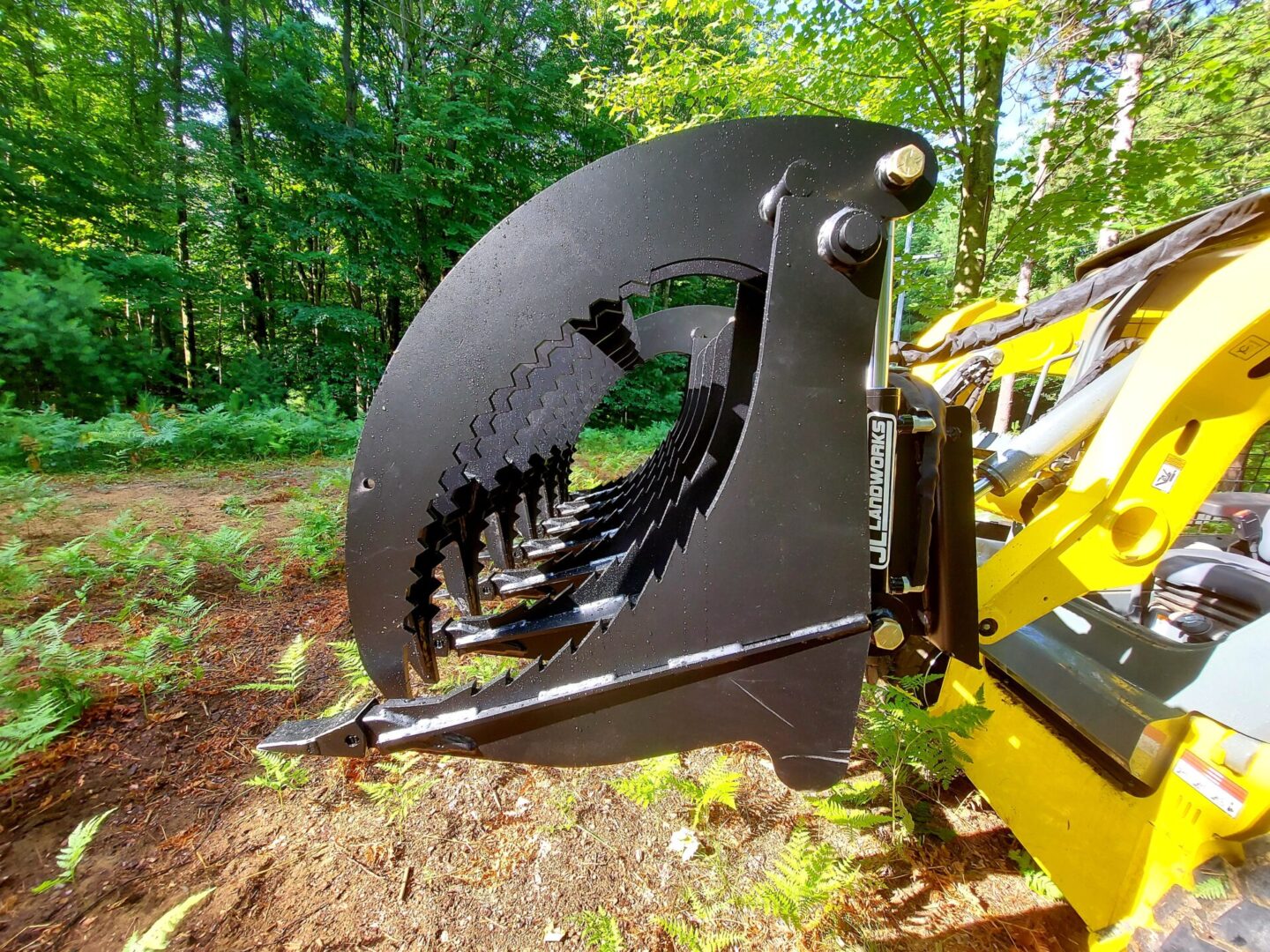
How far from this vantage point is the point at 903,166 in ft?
3.11

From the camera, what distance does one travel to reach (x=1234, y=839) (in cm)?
115

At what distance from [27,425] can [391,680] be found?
8.18 meters

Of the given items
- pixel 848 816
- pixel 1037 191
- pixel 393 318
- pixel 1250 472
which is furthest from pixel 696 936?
pixel 1250 472

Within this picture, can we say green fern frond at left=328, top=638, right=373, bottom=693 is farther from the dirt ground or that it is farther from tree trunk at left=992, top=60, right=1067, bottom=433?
tree trunk at left=992, top=60, right=1067, bottom=433

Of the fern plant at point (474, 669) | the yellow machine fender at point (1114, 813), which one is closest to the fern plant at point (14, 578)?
the fern plant at point (474, 669)

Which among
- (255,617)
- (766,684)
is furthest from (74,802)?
(766,684)

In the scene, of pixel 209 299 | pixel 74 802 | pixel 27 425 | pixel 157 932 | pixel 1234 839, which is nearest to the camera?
pixel 1234 839

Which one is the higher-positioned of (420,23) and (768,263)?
(420,23)

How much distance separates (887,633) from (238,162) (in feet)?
44.8

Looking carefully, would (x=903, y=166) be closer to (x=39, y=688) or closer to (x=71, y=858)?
(x=71, y=858)

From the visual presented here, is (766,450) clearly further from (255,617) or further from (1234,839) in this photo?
(255,617)

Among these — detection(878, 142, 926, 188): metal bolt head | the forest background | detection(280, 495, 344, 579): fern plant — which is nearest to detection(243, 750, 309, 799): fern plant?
detection(280, 495, 344, 579): fern plant

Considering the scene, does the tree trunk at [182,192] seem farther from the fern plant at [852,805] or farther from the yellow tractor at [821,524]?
the fern plant at [852,805]

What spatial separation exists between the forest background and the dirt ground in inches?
209
